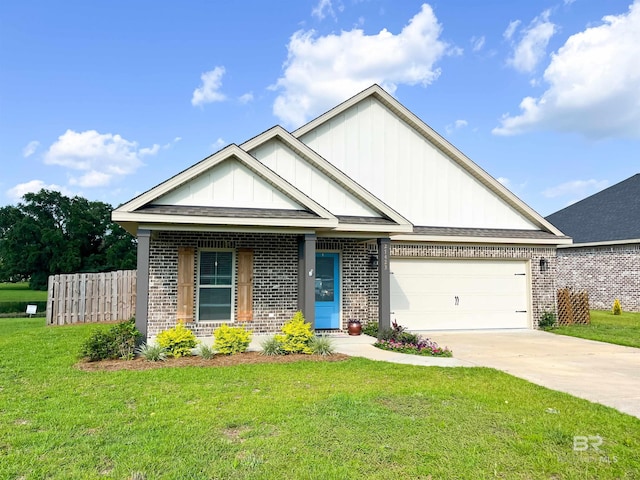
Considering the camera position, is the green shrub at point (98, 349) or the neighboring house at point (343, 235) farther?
the neighboring house at point (343, 235)

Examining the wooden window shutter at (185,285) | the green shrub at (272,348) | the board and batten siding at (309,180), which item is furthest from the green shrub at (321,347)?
the wooden window shutter at (185,285)

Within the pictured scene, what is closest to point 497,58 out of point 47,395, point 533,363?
point 533,363

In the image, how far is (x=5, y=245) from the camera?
143ft

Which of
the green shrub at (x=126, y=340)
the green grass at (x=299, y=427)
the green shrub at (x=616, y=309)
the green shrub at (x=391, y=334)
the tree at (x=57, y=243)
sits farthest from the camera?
the tree at (x=57, y=243)

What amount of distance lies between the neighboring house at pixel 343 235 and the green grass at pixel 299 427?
301 cm

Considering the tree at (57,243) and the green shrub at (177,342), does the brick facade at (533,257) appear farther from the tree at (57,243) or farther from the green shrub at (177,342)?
the tree at (57,243)

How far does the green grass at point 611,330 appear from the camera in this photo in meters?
11.6

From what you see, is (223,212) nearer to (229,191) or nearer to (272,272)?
(229,191)

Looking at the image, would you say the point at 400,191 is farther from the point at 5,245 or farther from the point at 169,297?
the point at 5,245

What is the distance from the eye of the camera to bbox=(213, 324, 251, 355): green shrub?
8.82 m

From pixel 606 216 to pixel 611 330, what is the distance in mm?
11363

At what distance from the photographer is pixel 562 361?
8.80 meters

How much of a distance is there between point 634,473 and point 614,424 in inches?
51.6

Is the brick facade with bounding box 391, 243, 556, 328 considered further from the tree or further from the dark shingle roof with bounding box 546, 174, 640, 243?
the tree
